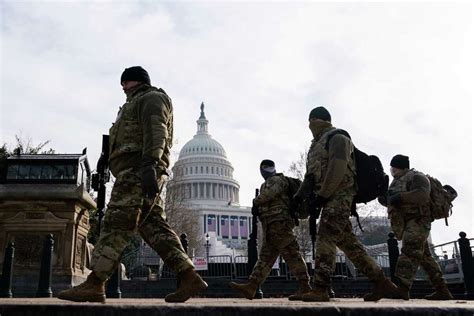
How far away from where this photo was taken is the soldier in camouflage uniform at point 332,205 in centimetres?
476

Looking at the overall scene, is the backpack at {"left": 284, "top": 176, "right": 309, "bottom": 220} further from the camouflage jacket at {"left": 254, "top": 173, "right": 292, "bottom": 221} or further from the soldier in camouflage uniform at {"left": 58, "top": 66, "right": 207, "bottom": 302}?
the soldier in camouflage uniform at {"left": 58, "top": 66, "right": 207, "bottom": 302}

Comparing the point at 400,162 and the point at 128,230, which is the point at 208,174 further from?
the point at 128,230

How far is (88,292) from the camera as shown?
11.6 ft

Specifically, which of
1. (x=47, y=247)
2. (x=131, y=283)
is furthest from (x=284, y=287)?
(x=47, y=247)

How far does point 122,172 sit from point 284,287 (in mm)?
11067

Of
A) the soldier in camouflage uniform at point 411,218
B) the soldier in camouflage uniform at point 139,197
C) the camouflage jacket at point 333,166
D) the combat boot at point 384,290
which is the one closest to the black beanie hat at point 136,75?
the soldier in camouflage uniform at point 139,197

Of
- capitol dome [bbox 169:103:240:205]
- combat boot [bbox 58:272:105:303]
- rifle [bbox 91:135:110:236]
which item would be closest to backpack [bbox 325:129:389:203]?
rifle [bbox 91:135:110:236]

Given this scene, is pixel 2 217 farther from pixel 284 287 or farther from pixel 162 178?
pixel 162 178

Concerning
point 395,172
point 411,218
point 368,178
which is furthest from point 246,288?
point 395,172

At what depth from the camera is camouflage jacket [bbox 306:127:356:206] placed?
4812 mm

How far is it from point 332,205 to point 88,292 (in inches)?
103

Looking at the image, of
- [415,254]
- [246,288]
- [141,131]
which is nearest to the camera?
[141,131]

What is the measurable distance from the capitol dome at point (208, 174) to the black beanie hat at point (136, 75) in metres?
102

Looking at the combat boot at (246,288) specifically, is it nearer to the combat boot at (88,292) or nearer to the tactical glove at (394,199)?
the tactical glove at (394,199)
